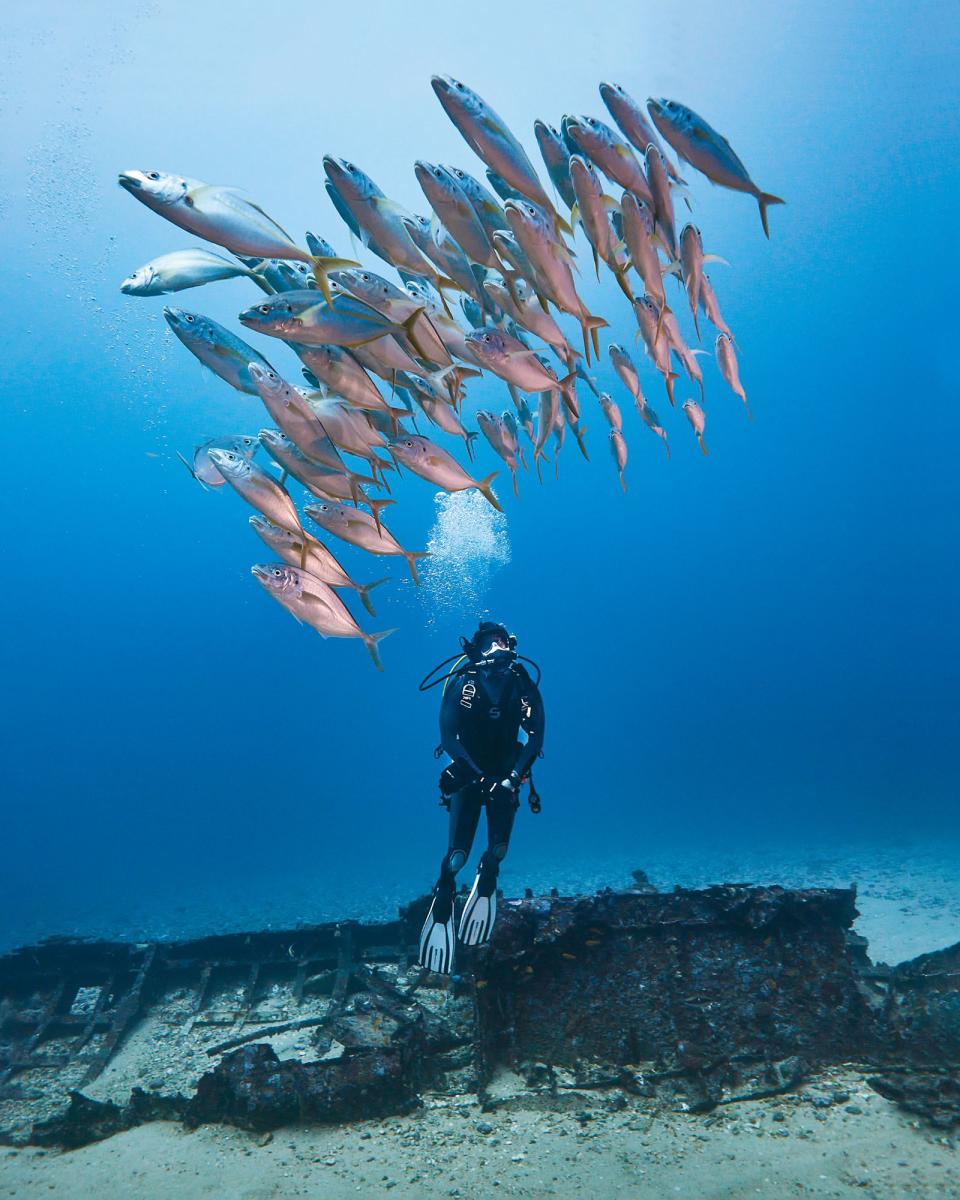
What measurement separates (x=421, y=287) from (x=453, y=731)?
11.3 ft

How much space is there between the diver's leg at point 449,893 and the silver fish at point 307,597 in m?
2.25

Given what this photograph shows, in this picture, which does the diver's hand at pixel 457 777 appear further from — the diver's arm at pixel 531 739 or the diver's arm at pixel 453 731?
the diver's arm at pixel 531 739

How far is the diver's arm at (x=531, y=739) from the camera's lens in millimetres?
5043

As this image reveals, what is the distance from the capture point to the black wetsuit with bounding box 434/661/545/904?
5023 millimetres

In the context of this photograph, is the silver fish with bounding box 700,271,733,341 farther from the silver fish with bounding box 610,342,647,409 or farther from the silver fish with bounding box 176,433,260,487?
the silver fish with bounding box 176,433,260,487

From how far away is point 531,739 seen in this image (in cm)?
510

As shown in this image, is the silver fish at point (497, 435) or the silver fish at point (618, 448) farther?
the silver fish at point (618, 448)

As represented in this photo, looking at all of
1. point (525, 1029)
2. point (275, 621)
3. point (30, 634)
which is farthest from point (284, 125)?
point (30, 634)

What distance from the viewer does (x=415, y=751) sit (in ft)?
305

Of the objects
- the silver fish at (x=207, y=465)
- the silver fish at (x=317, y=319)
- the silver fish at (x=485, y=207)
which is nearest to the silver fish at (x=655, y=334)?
the silver fish at (x=485, y=207)

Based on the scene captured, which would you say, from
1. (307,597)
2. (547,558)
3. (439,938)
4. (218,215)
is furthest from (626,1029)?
(547,558)

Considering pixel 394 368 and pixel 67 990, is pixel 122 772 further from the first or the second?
pixel 394 368

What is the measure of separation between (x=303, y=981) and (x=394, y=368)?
708cm

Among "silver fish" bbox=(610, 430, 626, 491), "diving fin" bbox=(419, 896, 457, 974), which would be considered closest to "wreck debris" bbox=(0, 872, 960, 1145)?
"diving fin" bbox=(419, 896, 457, 974)
